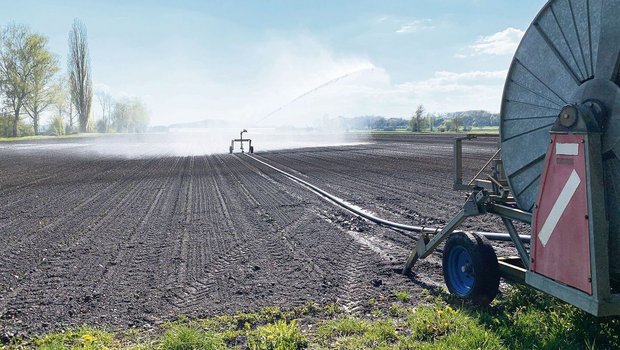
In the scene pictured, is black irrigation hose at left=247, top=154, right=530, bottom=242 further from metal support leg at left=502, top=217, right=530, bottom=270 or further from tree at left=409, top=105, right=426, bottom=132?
tree at left=409, top=105, right=426, bottom=132

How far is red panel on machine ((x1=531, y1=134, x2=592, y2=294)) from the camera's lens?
3500 millimetres

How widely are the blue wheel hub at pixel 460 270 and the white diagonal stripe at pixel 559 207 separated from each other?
1.09 meters

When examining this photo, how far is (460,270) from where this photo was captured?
5.23 m

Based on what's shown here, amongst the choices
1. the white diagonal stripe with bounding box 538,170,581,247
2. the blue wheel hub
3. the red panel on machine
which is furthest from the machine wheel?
the white diagonal stripe with bounding box 538,170,581,247

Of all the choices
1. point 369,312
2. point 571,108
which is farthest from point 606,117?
point 369,312

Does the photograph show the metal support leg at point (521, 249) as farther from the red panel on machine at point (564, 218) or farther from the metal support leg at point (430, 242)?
the metal support leg at point (430, 242)

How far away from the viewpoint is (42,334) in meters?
4.57

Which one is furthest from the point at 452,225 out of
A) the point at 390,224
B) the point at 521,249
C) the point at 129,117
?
the point at 129,117

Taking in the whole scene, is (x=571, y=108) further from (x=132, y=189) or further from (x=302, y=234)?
(x=132, y=189)

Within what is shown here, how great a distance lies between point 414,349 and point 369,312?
103cm

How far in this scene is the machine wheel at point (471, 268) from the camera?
4.65 m

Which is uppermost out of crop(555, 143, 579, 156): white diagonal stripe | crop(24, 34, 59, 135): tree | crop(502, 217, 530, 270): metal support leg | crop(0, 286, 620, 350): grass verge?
crop(24, 34, 59, 135): tree

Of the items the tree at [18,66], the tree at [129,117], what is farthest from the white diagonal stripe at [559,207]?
the tree at [129,117]

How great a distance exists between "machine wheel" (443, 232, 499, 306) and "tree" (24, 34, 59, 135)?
72.6m
